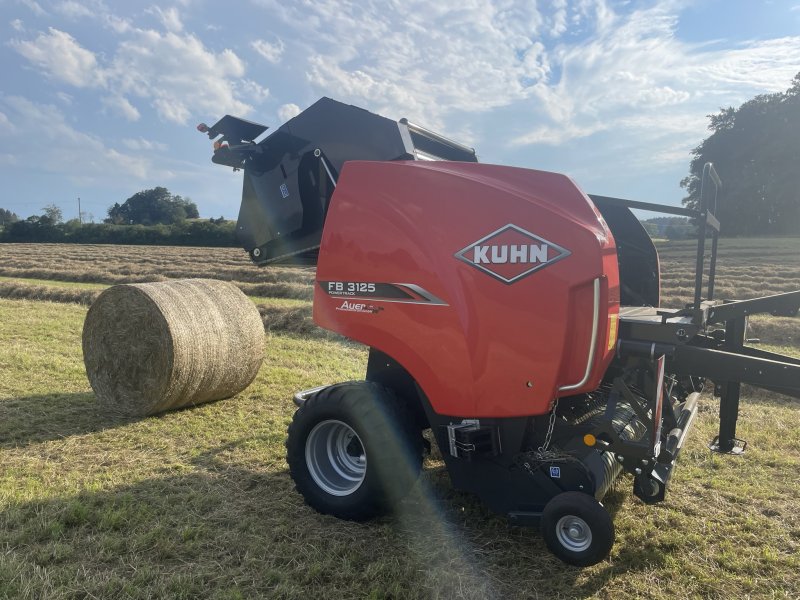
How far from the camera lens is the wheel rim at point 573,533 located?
285 cm

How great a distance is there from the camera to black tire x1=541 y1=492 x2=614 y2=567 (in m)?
2.79

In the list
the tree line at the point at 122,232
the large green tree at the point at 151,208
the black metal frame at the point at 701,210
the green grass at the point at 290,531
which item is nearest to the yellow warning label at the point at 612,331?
the black metal frame at the point at 701,210

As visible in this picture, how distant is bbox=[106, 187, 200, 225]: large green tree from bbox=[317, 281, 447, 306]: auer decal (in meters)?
68.5

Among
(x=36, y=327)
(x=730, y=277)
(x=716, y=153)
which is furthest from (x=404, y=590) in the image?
(x=716, y=153)

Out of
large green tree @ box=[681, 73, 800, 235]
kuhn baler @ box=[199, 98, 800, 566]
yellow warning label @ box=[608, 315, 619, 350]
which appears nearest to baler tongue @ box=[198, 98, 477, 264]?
kuhn baler @ box=[199, 98, 800, 566]

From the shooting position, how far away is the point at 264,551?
10.4 ft

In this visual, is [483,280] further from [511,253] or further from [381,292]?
[381,292]

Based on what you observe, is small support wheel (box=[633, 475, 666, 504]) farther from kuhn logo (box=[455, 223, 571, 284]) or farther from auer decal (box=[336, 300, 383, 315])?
auer decal (box=[336, 300, 383, 315])

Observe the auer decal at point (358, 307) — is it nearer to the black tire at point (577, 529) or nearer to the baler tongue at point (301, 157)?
the baler tongue at point (301, 157)

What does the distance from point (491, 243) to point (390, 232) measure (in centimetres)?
60

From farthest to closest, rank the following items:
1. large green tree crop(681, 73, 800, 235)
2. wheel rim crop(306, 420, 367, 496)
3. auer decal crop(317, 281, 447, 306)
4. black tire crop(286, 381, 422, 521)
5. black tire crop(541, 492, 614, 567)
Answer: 1. large green tree crop(681, 73, 800, 235)
2. wheel rim crop(306, 420, 367, 496)
3. black tire crop(286, 381, 422, 521)
4. auer decal crop(317, 281, 447, 306)
5. black tire crop(541, 492, 614, 567)

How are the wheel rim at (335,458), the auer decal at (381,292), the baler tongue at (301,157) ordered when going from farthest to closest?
the baler tongue at (301,157), the wheel rim at (335,458), the auer decal at (381,292)

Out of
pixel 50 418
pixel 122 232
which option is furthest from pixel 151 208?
pixel 50 418

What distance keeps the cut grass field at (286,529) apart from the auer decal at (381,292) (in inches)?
52.5
